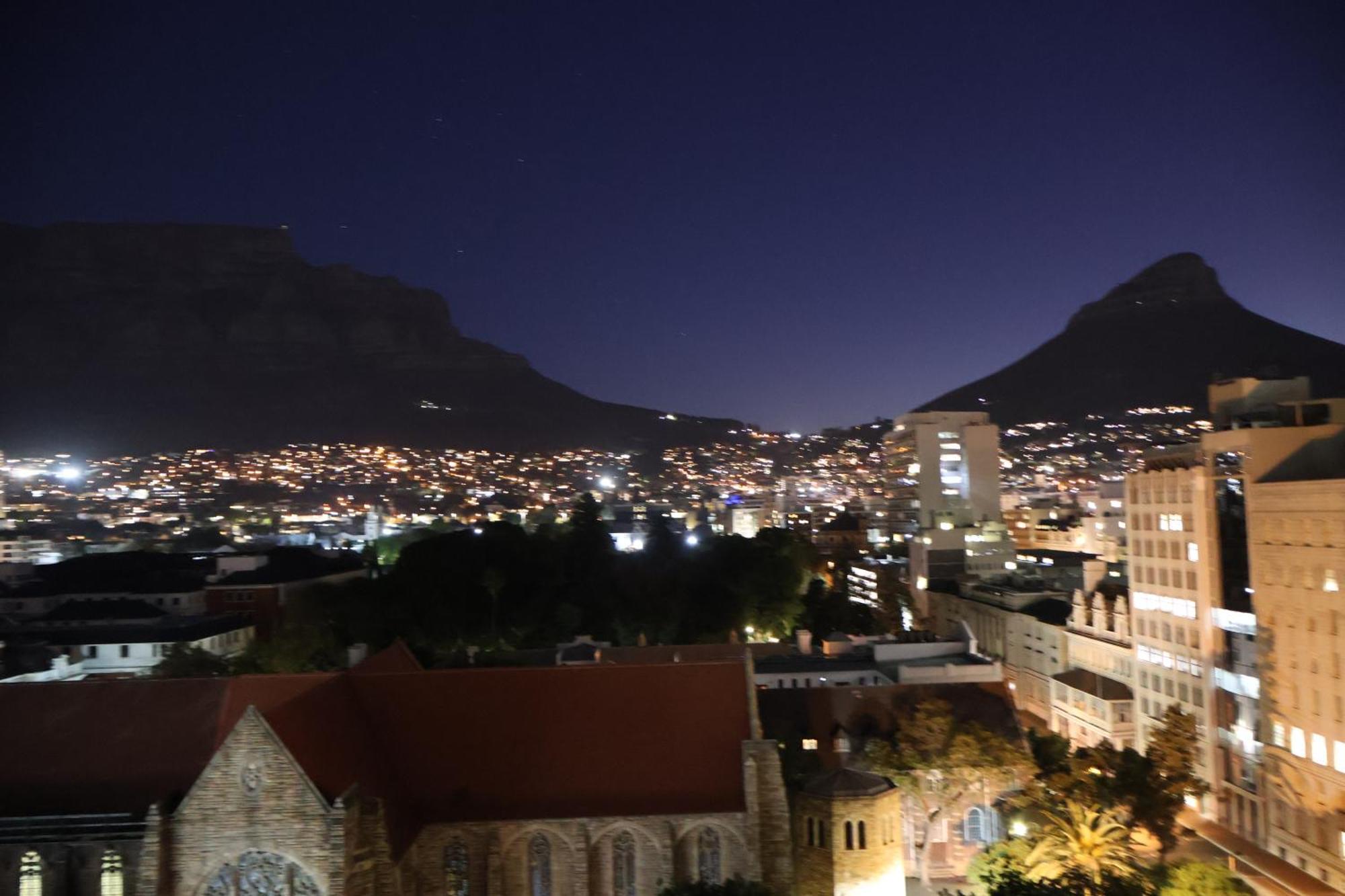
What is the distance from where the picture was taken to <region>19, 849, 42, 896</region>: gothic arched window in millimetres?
24016

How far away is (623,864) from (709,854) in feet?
6.93

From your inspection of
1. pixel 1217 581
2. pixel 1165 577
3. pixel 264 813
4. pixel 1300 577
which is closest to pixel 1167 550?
pixel 1165 577

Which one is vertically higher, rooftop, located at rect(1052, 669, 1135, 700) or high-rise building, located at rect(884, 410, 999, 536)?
high-rise building, located at rect(884, 410, 999, 536)

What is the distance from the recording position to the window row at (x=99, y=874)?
2402 cm

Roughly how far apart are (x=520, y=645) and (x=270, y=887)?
5260 centimetres

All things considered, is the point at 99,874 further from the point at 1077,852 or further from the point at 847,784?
the point at 1077,852

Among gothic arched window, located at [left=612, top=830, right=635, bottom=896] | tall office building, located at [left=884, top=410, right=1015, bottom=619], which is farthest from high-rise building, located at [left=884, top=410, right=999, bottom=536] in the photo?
gothic arched window, located at [left=612, top=830, right=635, bottom=896]

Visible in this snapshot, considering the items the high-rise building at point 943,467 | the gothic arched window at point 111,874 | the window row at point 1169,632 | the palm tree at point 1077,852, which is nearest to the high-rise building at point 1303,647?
the window row at point 1169,632

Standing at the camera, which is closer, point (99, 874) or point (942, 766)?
point (99, 874)

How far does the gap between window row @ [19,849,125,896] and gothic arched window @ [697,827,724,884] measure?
13.1 m

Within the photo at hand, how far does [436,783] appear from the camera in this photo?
26.8 m

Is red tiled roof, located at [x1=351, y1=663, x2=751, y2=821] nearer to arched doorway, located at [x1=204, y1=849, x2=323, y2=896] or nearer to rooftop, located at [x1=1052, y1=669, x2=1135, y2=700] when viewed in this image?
arched doorway, located at [x1=204, y1=849, x2=323, y2=896]

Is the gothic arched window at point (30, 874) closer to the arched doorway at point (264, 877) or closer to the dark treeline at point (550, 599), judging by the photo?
the arched doorway at point (264, 877)

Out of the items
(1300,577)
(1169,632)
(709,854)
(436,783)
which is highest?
(1300,577)
